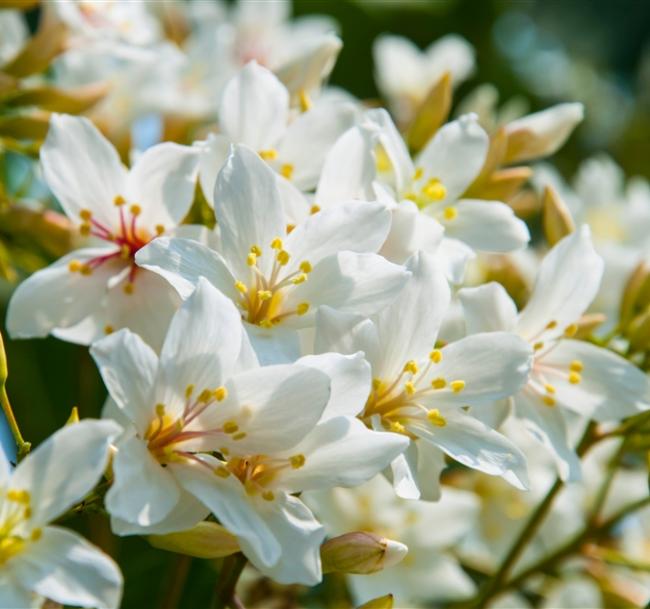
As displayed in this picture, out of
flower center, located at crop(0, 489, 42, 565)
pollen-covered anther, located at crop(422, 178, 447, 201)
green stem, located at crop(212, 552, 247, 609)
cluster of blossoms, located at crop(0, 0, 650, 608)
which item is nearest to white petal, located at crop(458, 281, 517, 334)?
cluster of blossoms, located at crop(0, 0, 650, 608)

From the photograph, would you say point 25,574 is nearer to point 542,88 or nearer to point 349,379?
point 349,379

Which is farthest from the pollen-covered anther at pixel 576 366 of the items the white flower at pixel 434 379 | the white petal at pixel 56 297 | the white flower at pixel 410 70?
Answer: the white flower at pixel 410 70

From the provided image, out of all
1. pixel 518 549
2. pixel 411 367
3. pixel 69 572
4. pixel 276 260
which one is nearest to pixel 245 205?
pixel 276 260

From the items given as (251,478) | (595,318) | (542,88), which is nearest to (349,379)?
(251,478)

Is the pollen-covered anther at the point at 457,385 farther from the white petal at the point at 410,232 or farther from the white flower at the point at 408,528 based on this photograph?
the white flower at the point at 408,528

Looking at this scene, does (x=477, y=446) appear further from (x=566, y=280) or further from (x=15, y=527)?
(x=15, y=527)

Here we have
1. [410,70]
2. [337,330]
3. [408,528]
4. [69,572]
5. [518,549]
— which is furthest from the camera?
[410,70]
